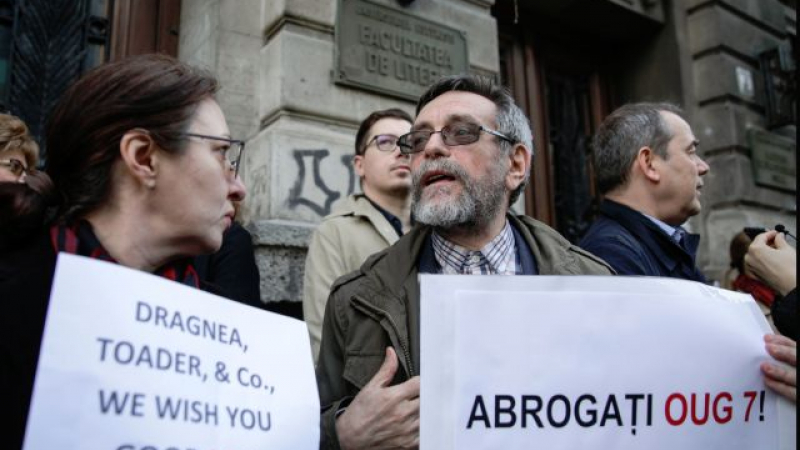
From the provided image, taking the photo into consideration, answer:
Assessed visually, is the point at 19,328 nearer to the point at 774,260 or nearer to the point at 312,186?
the point at 774,260

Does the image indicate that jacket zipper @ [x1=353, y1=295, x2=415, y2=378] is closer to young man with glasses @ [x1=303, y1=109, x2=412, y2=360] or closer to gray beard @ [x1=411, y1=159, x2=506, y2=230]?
gray beard @ [x1=411, y1=159, x2=506, y2=230]

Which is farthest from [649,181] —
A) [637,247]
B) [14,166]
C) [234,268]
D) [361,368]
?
[14,166]

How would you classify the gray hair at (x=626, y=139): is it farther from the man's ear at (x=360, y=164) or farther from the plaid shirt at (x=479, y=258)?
the man's ear at (x=360, y=164)

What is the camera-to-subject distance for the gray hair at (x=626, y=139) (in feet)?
8.96

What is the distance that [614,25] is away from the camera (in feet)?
20.6

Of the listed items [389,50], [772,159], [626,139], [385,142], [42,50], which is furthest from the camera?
[772,159]

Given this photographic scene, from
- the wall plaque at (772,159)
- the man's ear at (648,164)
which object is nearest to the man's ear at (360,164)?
the man's ear at (648,164)

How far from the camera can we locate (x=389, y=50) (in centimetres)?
405

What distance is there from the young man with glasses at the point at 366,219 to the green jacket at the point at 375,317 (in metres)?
0.63

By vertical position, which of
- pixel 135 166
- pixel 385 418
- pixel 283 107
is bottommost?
pixel 385 418

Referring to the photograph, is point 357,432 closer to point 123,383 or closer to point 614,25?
point 123,383

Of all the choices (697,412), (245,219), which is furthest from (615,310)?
(245,219)

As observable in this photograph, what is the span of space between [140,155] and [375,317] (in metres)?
0.72

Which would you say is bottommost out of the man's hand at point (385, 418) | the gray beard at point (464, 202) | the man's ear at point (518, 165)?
the man's hand at point (385, 418)
